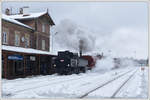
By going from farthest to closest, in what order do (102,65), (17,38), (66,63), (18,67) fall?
(102,65) → (66,63) → (17,38) → (18,67)

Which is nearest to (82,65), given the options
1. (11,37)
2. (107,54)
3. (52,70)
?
(52,70)

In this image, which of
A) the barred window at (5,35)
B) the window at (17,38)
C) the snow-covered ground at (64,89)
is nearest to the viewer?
the snow-covered ground at (64,89)

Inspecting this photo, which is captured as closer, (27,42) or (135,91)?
(135,91)

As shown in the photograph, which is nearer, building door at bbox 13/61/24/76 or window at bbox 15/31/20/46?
building door at bbox 13/61/24/76

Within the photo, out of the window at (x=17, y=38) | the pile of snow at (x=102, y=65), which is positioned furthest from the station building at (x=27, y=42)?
the pile of snow at (x=102, y=65)

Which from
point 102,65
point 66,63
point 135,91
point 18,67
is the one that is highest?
point 66,63

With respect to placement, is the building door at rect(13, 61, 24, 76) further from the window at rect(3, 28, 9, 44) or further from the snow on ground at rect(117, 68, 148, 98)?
the snow on ground at rect(117, 68, 148, 98)

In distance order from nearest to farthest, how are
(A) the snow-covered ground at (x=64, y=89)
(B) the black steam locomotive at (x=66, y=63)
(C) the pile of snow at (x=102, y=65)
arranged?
1. (A) the snow-covered ground at (x=64, y=89)
2. (B) the black steam locomotive at (x=66, y=63)
3. (C) the pile of snow at (x=102, y=65)

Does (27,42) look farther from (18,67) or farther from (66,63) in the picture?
(66,63)

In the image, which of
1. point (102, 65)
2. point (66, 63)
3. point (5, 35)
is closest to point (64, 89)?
point (5, 35)

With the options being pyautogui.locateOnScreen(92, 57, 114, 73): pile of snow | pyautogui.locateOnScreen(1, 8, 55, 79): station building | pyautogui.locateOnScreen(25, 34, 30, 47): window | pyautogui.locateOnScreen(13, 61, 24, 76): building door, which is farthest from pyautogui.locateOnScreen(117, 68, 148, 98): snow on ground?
pyautogui.locateOnScreen(92, 57, 114, 73): pile of snow

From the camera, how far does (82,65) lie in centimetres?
2756

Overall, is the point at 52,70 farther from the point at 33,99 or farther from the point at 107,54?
the point at 33,99

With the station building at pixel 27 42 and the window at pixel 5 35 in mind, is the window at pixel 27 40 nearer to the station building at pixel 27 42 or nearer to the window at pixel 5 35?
the station building at pixel 27 42
